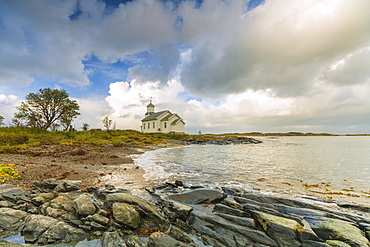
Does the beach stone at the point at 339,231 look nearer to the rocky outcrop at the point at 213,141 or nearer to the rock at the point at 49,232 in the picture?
the rock at the point at 49,232

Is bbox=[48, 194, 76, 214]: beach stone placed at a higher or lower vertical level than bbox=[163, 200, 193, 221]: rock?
higher

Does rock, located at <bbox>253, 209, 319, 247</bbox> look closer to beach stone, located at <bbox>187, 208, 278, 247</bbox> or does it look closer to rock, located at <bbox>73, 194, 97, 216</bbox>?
beach stone, located at <bbox>187, 208, 278, 247</bbox>

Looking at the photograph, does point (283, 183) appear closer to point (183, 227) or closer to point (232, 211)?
point (232, 211)

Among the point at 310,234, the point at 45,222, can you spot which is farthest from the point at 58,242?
the point at 310,234

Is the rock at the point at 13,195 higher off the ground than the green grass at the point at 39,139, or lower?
lower

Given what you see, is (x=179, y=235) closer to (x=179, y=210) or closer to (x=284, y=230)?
(x=179, y=210)

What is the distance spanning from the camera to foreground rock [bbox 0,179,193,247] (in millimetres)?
4121

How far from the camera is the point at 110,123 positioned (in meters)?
53.2

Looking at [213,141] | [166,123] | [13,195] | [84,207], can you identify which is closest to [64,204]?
[84,207]

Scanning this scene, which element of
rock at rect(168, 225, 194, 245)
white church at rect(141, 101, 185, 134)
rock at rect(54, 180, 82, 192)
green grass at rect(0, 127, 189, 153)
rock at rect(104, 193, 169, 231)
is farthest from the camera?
white church at rect(141, 101, 185, 134)

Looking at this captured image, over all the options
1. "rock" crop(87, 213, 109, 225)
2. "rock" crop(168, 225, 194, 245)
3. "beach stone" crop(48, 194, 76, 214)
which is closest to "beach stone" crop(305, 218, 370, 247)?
"rock" crop(168, 225, 194, 245)

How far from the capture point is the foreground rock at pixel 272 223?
3961 millimetres

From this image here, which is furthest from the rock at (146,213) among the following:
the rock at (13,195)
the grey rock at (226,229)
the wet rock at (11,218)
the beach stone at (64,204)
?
the rock at (13,195)

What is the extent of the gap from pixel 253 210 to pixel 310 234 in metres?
1.54
